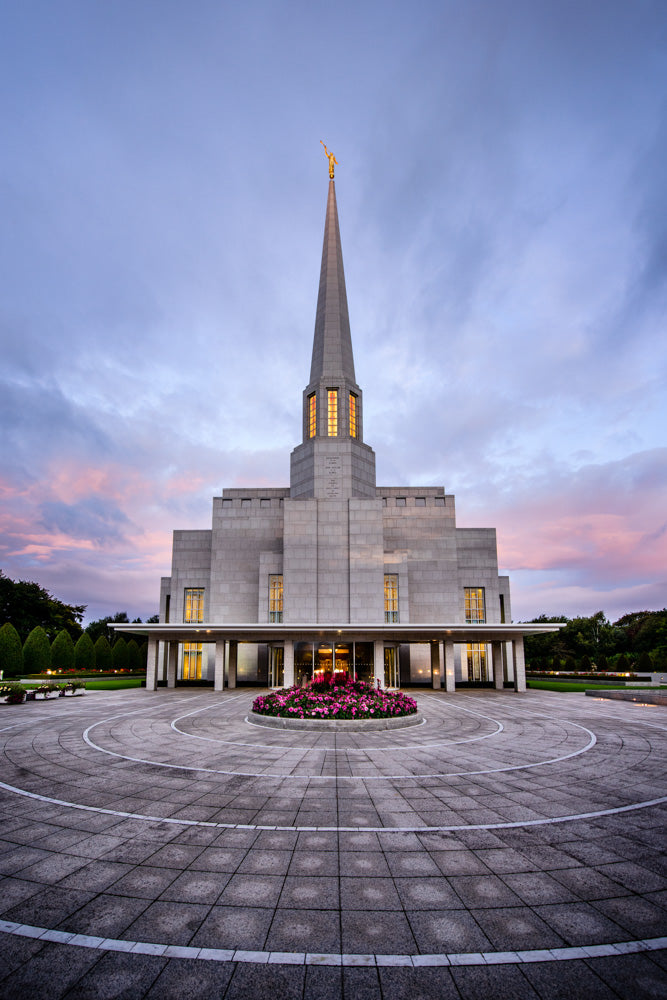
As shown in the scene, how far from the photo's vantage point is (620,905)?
6.29 m

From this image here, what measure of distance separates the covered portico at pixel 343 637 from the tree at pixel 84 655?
19.7 metres

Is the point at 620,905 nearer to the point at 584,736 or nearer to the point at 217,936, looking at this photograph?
the point at 217,936

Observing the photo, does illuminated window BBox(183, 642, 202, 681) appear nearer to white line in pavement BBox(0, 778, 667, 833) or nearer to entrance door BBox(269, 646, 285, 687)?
entrance door BBox(269, 646, 285, 687)

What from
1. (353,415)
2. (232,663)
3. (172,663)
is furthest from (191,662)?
(353,415)

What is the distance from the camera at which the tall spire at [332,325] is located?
52844 millimetres

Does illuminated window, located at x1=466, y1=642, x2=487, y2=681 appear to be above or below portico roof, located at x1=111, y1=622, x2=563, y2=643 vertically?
below

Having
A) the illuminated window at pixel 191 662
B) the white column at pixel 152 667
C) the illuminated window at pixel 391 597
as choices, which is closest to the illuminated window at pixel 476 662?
the illuminated window at pixel 391 597

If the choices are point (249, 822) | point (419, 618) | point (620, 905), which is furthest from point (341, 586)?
point (620, 905)

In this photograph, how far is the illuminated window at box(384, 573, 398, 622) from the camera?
4819 cm

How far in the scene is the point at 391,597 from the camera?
4884 cm

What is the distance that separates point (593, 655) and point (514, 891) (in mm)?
85993

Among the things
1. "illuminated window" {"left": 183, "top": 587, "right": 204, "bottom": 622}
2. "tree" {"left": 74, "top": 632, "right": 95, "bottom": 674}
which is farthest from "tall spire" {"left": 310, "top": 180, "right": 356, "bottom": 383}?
"tree" {"left": 74, "top": 632, "right": 95, "bottom": 674}

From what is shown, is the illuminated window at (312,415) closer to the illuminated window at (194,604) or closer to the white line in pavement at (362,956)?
the illuminated window at (194,604)

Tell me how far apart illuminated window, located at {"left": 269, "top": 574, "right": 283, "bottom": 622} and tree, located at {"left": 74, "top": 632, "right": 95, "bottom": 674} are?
22.0 meters
